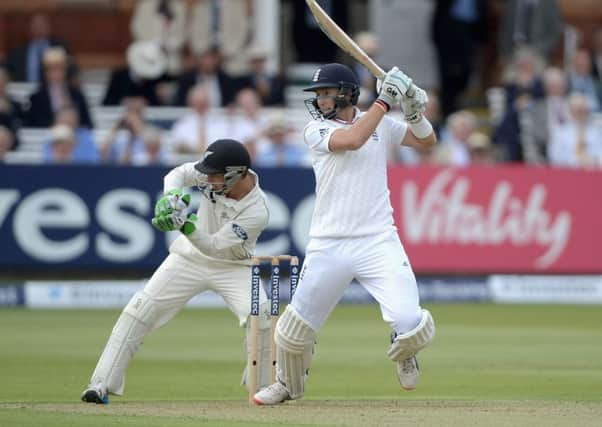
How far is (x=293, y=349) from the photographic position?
7.51 meters

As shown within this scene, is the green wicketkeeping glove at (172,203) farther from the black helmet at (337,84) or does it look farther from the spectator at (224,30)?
the spectator at (224,30)

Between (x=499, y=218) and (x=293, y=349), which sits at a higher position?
(x=293, y=349)

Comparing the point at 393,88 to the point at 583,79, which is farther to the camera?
the point at 583,79

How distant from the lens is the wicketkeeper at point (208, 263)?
781cm

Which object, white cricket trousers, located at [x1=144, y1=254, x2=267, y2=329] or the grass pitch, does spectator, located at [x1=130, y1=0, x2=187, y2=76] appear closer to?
the grass pitch

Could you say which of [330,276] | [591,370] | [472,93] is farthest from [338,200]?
[472,93]

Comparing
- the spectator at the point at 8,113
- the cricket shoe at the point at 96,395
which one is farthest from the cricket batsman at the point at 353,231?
the spectator at the point at 8,113

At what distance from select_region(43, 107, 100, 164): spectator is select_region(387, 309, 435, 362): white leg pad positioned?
7.59 m

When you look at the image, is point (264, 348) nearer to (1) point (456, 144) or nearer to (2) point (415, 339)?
(2) point (415, 339)

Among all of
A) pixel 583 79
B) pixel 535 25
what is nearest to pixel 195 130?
pixel 535 25

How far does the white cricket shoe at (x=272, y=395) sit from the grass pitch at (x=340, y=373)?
0.08 m

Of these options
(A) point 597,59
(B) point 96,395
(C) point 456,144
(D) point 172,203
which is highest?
(A) point 597,59

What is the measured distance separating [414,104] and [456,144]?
7887mm

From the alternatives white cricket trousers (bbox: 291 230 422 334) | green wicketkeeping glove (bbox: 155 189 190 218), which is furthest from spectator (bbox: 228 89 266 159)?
white cricket trousers (bbox: 291 230 422 334)
